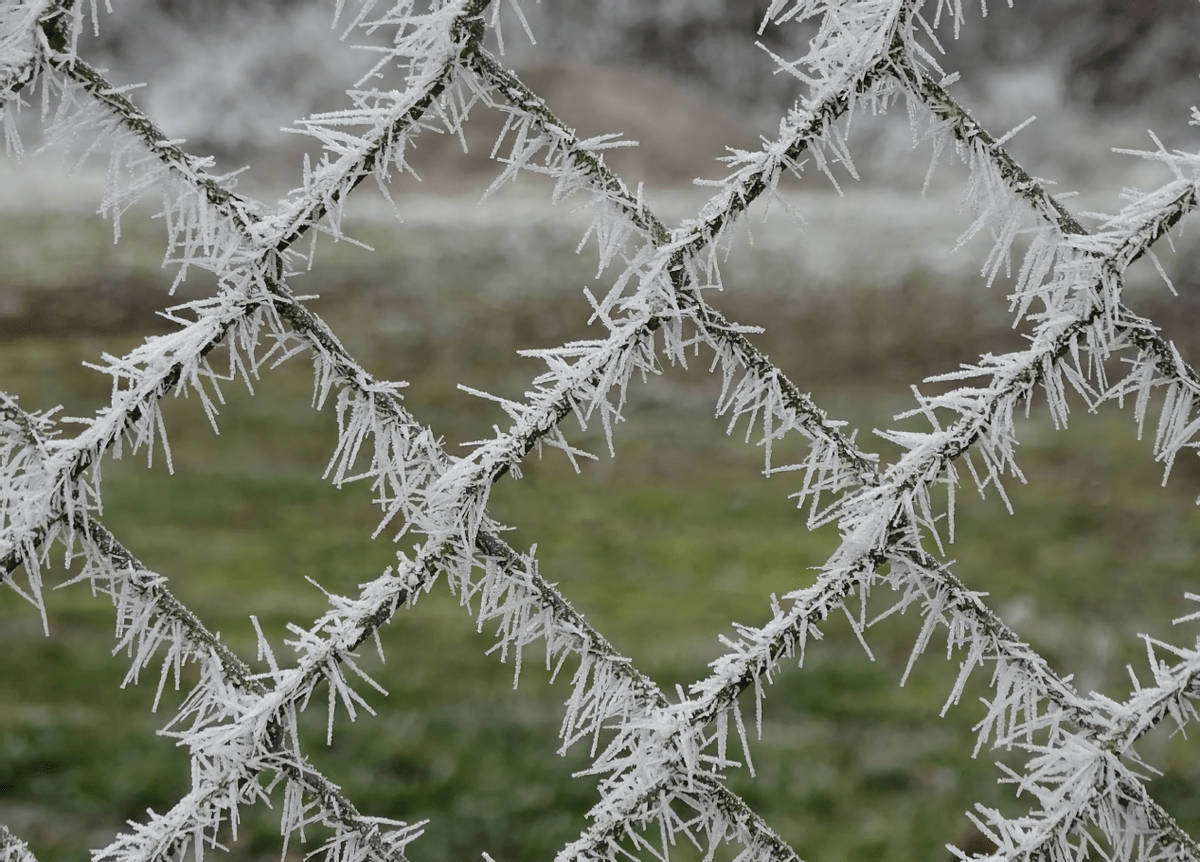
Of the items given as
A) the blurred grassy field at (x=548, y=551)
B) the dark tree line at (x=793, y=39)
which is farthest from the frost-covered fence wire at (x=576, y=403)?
the dark tree line at (x=793, y=39)

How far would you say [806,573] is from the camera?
158 inches

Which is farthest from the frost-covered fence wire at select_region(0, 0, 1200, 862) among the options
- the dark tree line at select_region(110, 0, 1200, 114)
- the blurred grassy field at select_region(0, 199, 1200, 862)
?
the dark tree line at select_region(110, 0, 1200, 114)

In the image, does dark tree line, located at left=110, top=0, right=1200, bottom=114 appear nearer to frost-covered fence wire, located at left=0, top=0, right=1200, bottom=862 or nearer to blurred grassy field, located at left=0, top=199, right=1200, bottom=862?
blurred grassy field, located at left=0, top=199, right=1200, bottom=862

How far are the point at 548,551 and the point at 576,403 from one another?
142 inches

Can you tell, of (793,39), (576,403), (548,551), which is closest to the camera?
(576,403)

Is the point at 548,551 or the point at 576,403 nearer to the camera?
the point at 576,403

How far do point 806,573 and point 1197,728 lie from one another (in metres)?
1.44

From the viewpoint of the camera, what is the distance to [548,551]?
4.42m

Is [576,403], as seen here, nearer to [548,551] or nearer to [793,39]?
[548,551]

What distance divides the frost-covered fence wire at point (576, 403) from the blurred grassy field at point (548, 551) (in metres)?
1.50

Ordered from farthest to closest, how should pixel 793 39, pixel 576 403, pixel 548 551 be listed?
pixel 793 39
pixel 548 551
pixel 576 403

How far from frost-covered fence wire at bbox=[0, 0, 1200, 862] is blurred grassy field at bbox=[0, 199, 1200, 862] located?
4.91 feet

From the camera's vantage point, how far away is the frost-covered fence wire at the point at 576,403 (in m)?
0.79

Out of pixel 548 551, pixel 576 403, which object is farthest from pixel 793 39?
pixel 576 403
